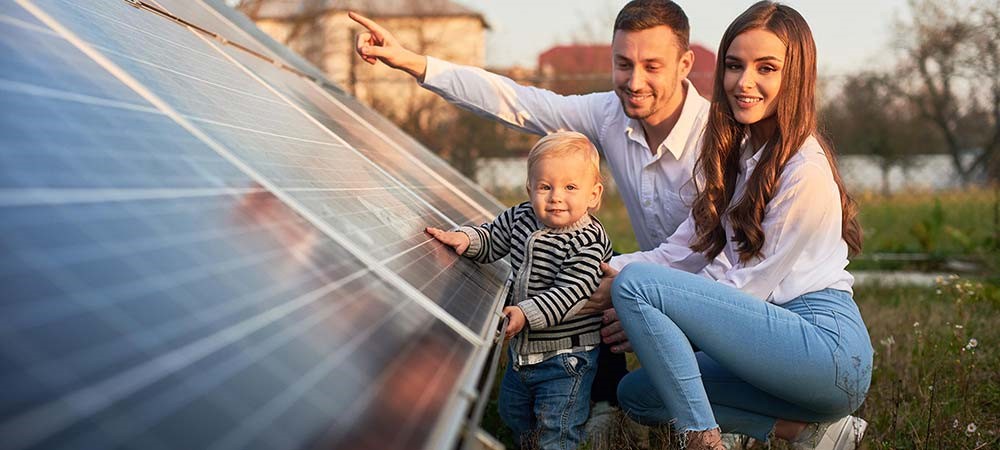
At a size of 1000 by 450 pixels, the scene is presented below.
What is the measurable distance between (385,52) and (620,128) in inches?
42.0

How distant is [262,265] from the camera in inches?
74.7

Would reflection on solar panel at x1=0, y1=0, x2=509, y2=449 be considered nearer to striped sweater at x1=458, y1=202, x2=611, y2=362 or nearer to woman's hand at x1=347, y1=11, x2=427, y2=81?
striped sweater at x1=458, y1=202, x2=611, y2=362

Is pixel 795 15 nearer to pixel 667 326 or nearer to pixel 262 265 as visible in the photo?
pixel 667 326

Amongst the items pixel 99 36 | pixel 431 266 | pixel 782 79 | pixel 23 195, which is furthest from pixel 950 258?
pixel 23 195

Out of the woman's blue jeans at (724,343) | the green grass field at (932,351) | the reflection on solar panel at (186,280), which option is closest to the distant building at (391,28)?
the green grass field at (932,351)

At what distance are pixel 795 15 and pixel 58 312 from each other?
2978 mm

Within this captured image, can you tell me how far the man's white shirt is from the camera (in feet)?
14.4

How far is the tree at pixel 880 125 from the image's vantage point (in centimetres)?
1800

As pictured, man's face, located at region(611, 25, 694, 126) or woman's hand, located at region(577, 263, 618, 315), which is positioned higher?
man's face, located at region(611, 25, 694, 126)

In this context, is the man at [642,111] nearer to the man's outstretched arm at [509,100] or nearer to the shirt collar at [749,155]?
the man's outstretched arm at [509,100]

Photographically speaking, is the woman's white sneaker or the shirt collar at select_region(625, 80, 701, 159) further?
the shirt collar at select_region(625, 80, 701, 159)

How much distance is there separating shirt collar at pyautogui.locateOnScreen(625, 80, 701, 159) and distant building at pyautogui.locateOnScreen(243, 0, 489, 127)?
24.6 feet

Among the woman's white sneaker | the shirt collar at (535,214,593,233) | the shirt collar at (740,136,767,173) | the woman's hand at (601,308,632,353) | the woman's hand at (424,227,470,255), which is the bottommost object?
the woman's white sneaker

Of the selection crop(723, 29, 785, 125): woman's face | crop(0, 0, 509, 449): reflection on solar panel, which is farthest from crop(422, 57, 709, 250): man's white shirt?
crop(0, 0, 509, 449): reflection on solar panel
